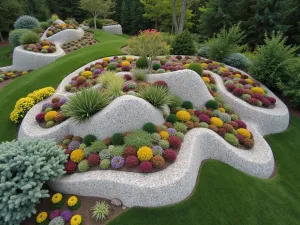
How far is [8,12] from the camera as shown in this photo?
1220 inches

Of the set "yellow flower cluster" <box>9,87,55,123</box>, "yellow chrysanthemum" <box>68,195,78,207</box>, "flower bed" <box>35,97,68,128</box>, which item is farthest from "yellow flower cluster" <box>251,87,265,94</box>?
"yellow flower cluster" <box>9,87,55,123</box>

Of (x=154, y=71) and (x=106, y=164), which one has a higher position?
(x=154, y=71)

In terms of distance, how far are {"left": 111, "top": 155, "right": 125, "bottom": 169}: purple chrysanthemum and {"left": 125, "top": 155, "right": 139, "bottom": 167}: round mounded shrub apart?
0.19 metres

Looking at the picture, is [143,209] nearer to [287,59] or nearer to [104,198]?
[104,198]

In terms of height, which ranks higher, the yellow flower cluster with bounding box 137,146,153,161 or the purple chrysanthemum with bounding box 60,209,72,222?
the yellow flower cluster with bounding box 137,146,153,161

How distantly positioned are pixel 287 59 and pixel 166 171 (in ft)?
38.9

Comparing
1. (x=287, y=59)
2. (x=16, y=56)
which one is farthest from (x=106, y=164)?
(x=16, y=56)

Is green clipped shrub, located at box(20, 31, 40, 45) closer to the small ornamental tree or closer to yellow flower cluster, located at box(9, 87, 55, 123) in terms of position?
yellow flower cluster, located at box(9, 87, 55, 123)

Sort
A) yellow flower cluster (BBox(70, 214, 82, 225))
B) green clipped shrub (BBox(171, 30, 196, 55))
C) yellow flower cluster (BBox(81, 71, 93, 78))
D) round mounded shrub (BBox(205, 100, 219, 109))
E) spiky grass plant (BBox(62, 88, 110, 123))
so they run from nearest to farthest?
1. yellow flower cluster (BBox(70, 214, 82, 225))
2. spiky grass plant (BBox(62, 88, 110, 123))
3. round mounded shrub (BBox(205, 100, 219, 109))
4. yellow flower cluster (BBox(81, 71, 93, 78))
5. green clipped shrub (BBox(171, 30, 196, 55))

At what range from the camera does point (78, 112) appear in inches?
352

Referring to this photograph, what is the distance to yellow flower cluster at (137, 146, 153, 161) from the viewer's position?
760cm

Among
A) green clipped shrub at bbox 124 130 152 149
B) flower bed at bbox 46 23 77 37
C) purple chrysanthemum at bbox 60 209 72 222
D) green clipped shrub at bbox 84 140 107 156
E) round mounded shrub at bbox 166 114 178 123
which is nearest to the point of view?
purple chrysanthemum at bbox 60 209 72 222

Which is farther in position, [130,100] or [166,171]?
[130,100]

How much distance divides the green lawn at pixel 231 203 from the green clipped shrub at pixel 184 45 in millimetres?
12766
